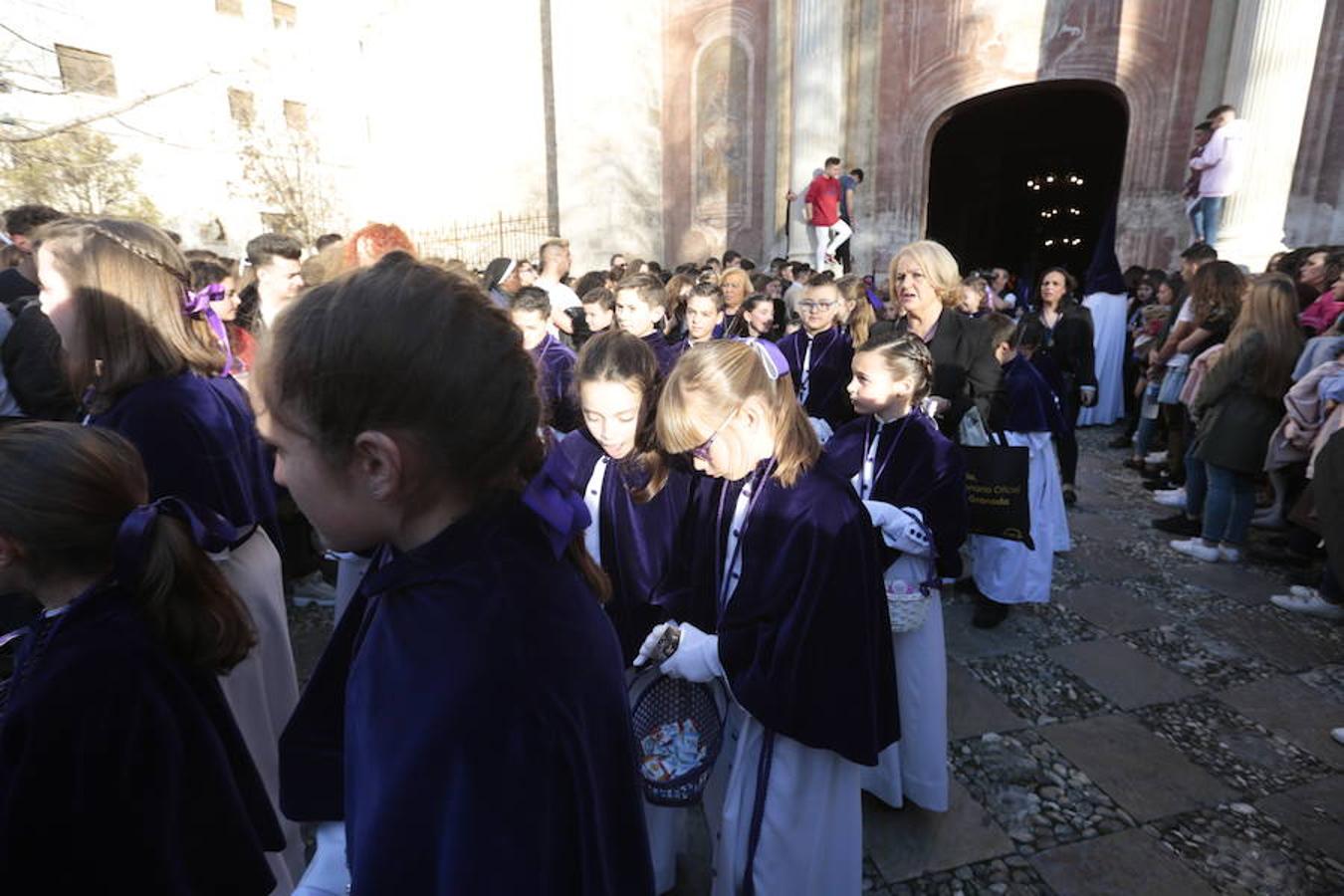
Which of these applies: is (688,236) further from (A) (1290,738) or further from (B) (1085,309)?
(A) (1290,738)

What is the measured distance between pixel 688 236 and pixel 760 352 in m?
14.3

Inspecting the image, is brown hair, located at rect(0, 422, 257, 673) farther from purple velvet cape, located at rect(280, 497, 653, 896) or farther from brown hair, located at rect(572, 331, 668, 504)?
brown hair, located at rect(572, 331, 668, 504)

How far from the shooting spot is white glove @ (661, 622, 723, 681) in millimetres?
1914

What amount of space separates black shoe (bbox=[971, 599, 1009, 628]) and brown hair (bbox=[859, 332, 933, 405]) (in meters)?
1.92

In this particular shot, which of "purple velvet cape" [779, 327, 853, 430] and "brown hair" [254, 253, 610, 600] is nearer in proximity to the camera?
"brown hair" [254, 253, 610, 600]

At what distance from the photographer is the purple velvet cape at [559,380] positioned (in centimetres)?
400

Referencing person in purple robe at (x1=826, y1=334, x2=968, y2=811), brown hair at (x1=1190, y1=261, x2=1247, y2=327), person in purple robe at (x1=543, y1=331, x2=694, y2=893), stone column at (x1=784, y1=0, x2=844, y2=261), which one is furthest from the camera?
stone column at (x1=784, y1=0, x2=844, y2=261)

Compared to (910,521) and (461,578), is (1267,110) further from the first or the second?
(461,578)

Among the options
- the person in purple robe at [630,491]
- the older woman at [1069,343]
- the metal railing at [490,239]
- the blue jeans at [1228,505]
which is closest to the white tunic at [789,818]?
the person in purple robe at [630,491]

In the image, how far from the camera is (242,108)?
2338cm

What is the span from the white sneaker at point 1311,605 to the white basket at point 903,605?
3.33m

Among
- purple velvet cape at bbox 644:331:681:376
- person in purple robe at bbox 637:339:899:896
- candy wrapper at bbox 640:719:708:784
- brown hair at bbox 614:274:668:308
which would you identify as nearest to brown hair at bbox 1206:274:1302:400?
purple velvet cape at bbox 644:331:681:376

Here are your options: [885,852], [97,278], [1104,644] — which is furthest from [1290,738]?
[97,278]

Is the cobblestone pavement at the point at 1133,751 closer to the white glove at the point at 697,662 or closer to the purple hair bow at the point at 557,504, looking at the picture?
the white glove at the point at 697,662
